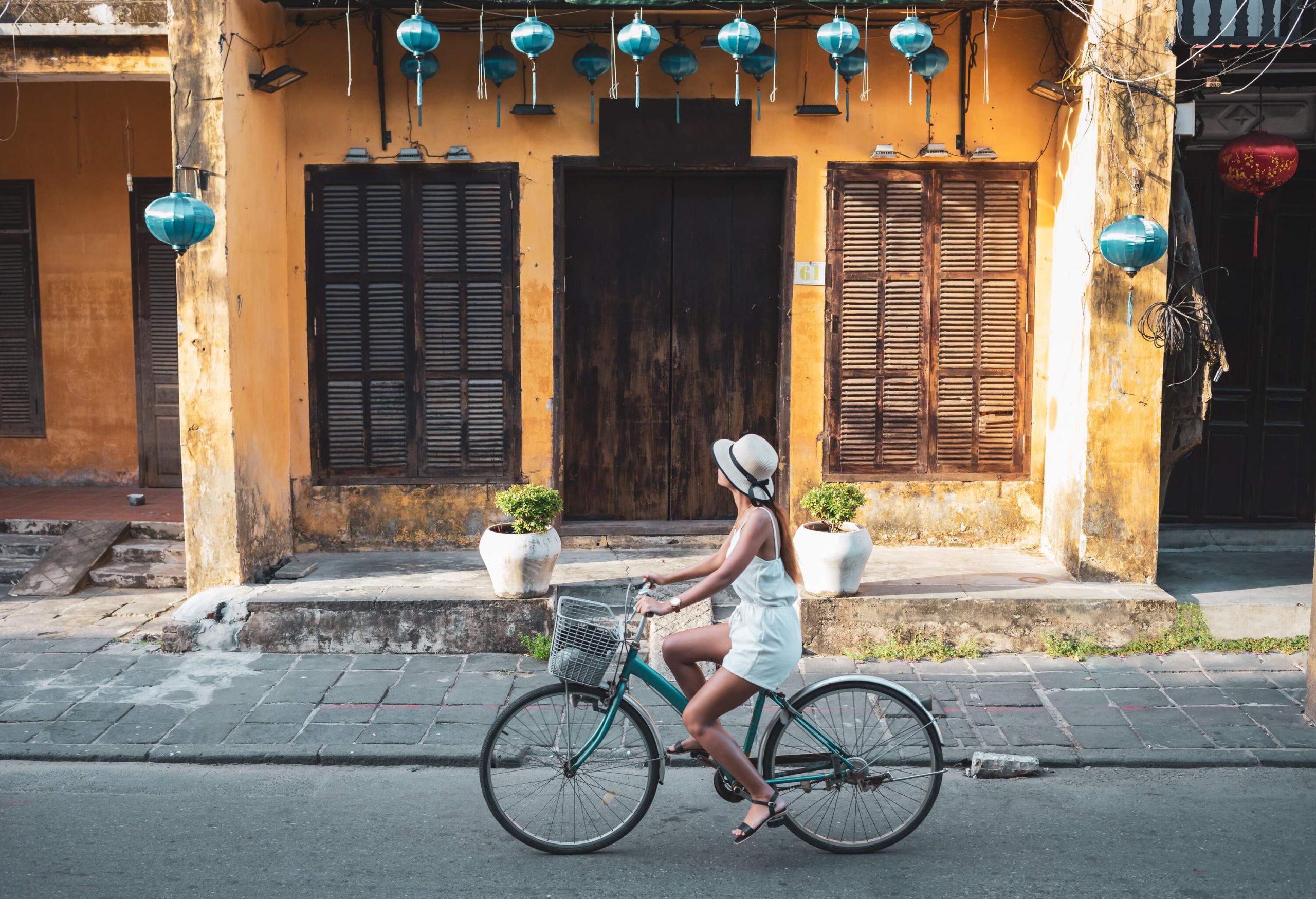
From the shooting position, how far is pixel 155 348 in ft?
37.1

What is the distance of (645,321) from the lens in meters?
9.59

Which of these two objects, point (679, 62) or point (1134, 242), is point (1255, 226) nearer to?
point (1134, 242)

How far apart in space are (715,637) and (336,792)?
219 cm

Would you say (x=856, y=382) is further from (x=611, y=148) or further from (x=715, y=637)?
(x=715, y=637)

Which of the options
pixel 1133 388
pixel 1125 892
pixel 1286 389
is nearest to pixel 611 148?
pixel 1133 388

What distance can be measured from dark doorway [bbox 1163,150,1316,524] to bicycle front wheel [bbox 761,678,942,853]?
572 cm

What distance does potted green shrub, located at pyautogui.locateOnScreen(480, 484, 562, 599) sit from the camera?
797 cm

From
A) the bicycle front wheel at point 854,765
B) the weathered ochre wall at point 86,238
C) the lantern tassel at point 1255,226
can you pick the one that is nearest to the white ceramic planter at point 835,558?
the bicycle front wheel at point 854,765

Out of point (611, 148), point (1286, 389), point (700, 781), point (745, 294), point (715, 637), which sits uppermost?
point (611, 148)

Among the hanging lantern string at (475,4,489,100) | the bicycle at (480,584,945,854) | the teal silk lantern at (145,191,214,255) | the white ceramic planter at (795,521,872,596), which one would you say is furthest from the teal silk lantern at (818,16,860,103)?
the bicycle at (480,584,945,854)

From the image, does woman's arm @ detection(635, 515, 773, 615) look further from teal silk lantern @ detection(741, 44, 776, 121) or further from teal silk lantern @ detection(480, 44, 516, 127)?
teal silk lantern @ detection(480, 44, 516, 127)

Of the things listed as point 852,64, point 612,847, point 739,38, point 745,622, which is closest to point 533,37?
point 739,38

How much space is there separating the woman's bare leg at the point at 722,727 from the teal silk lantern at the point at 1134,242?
4571 millimetres

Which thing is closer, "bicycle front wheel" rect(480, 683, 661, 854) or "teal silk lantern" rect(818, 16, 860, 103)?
"bicycle front wheel" rect(480, 683, 661, 854)
